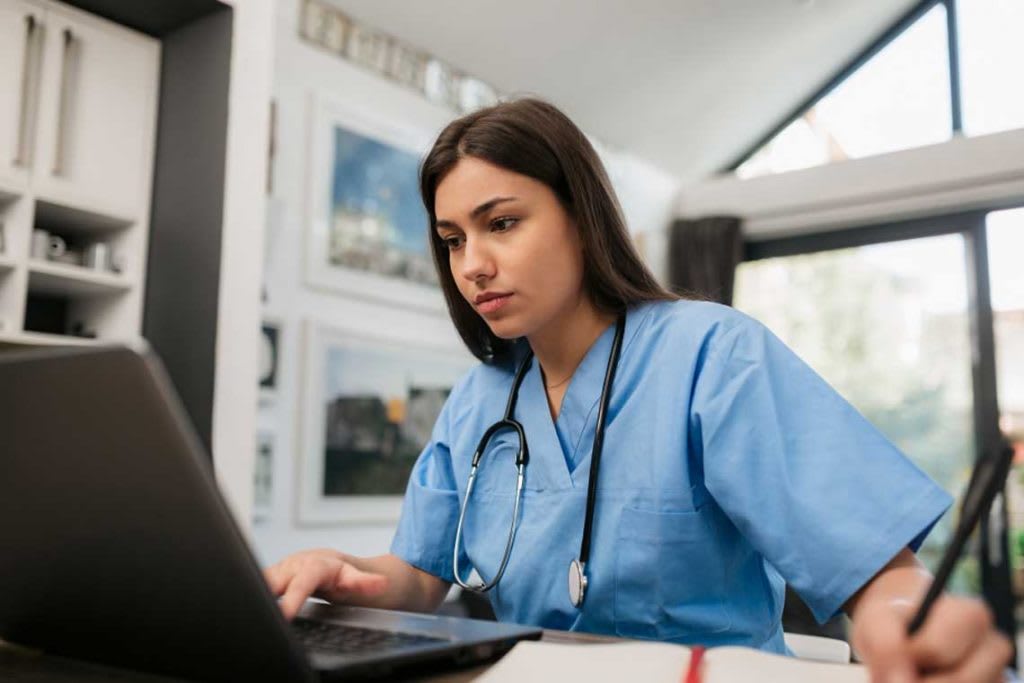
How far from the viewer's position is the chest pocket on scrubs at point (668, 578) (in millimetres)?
896

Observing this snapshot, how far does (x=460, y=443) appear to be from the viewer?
1.15 meters

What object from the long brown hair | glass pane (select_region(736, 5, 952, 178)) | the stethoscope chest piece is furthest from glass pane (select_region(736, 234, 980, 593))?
the stethoscope chest piece

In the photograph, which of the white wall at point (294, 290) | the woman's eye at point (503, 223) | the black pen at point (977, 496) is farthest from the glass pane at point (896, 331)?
the black pen at point (977, 496)

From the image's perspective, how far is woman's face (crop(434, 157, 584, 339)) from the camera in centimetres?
105

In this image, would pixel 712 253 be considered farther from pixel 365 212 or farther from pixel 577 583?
pixel 577 583

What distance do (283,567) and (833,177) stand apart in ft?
14.0

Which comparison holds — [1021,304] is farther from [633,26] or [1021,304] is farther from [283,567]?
[283,567]

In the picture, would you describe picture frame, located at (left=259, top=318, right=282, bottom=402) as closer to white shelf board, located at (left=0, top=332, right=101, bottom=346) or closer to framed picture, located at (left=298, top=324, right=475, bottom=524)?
framed picture, located at (left=298, top=324, right=475, bottom=524)

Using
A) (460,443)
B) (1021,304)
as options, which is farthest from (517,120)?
(1021,304)

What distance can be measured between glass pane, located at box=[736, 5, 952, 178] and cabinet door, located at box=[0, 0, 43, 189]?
375 cm

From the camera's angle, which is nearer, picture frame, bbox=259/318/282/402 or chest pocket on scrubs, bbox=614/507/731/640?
chest pocket on scrubs, bbox=614/507/731/640

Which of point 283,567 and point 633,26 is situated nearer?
point 283,567

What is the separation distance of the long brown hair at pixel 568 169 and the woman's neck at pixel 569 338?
2cm

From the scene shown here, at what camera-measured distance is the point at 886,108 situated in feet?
15.5
